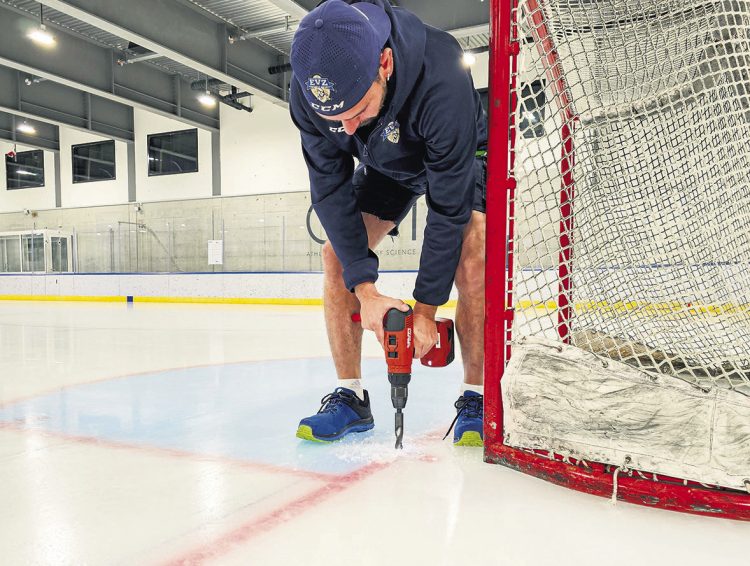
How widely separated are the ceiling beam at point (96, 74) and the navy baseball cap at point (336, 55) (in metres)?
7.90

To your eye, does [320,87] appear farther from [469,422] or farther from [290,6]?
[290,6]

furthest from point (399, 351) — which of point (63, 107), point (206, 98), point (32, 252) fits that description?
point (32, 252)

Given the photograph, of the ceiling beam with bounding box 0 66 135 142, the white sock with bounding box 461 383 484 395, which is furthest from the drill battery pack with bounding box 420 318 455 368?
the ceiling beam with bounding box 0 66 135 142

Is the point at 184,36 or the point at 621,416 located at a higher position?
the point at 184,36

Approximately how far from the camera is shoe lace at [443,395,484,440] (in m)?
1.32

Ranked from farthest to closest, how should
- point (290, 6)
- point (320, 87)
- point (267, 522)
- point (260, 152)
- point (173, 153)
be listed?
point (173, 153) → point (260, 152) → point (290, 6) → point (320, 87) → point (267, 522)

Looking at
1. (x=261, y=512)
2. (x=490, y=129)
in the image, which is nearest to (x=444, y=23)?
(x=490, y=129)

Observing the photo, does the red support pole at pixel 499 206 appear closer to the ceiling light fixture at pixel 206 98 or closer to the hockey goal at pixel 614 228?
the hockey goal at pixel 614 228

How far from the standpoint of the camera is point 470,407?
1.34 metres

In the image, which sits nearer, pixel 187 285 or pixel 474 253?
pixel 474 253

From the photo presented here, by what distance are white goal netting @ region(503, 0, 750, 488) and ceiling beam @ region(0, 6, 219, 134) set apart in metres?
7.95

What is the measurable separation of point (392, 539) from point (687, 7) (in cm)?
114

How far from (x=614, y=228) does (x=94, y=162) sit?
1254 centimetres

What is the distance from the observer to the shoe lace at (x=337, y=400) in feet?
4.44
